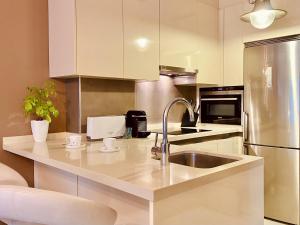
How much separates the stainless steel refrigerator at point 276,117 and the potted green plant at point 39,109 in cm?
189

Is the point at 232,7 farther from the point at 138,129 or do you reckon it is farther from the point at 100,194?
the point at 100,194

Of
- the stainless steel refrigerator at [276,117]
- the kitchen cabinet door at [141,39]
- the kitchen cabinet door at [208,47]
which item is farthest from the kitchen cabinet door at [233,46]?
the kitchen cabinet door at [141,39]

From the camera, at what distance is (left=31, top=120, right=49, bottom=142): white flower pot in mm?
2137

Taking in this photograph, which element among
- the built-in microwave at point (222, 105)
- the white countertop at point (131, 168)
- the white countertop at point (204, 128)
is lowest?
the white countertop at point (131, 168)

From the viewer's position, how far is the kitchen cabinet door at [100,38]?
210 cm

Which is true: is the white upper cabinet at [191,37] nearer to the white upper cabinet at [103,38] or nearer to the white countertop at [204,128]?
the white upper cabinet at [103,38]

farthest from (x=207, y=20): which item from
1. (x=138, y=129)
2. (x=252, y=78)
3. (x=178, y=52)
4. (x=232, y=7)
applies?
(x=138, y=129)

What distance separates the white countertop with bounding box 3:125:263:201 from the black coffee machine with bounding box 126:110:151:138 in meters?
0.50

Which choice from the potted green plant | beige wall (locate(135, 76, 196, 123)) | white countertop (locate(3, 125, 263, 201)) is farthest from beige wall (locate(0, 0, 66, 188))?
beige wall (locate(135, 76, 196, 123))

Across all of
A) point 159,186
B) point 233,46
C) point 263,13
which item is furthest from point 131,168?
point 233,46

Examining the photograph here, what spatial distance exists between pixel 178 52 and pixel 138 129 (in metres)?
0.95

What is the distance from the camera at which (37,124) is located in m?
2.13

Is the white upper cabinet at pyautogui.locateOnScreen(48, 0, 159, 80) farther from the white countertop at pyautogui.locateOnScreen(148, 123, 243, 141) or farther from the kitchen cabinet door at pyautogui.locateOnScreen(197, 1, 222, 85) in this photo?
the kitchen cabinet door at pyautogui.locateOnScreen(197, 1, 222, 85)

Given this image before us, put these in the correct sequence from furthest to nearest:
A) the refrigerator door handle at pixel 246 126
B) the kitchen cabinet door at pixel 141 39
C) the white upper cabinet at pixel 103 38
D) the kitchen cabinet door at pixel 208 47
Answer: the kitchen cabinet door at pixel 208 47
the refrigerator door handle at pixel 246 126
the kitchen cabinet door at pixel 141 39
the white upper cabinet at pixel 103 38
